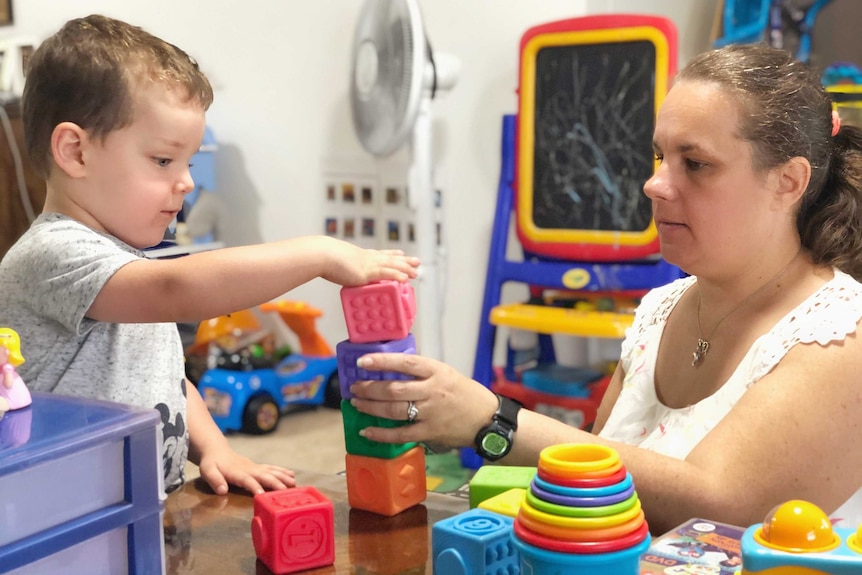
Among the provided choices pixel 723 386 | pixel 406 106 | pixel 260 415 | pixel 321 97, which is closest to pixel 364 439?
pixel 723 386

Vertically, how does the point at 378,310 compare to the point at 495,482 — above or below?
above

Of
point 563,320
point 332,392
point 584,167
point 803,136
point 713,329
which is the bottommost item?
point 332,392

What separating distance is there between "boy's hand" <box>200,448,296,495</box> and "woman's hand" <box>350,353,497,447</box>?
0.50ft

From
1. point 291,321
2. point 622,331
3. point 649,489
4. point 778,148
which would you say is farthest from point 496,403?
point 291,321

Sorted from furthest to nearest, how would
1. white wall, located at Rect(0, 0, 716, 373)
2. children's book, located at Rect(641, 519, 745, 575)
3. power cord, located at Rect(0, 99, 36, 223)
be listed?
1. power cord, located at Rect(0, 99, 36, 223)
2. white wall, located at Rect(0, 0, 716, 373)
3. children's book, located at Rect(641, 519, 745, 575)

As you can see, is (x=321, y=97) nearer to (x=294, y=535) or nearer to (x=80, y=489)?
(x=294, y=535)

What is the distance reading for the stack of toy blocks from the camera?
883 mm

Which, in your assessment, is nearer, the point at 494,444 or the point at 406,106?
the point at 494,444

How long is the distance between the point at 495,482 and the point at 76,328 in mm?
432

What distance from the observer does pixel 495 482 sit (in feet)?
2.65

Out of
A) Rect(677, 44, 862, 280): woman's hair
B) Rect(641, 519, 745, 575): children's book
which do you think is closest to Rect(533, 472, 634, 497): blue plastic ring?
Rect(641, 519, 745, 575): children's book

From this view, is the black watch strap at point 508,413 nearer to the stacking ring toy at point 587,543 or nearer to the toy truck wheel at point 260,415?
the stacking ring toy at point 587,543

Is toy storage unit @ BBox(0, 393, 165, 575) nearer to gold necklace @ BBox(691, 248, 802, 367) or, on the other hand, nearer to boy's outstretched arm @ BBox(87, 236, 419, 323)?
boy's outstretched arm @ BBox(87, 236, 419, 323)

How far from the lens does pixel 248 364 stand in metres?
3.12
